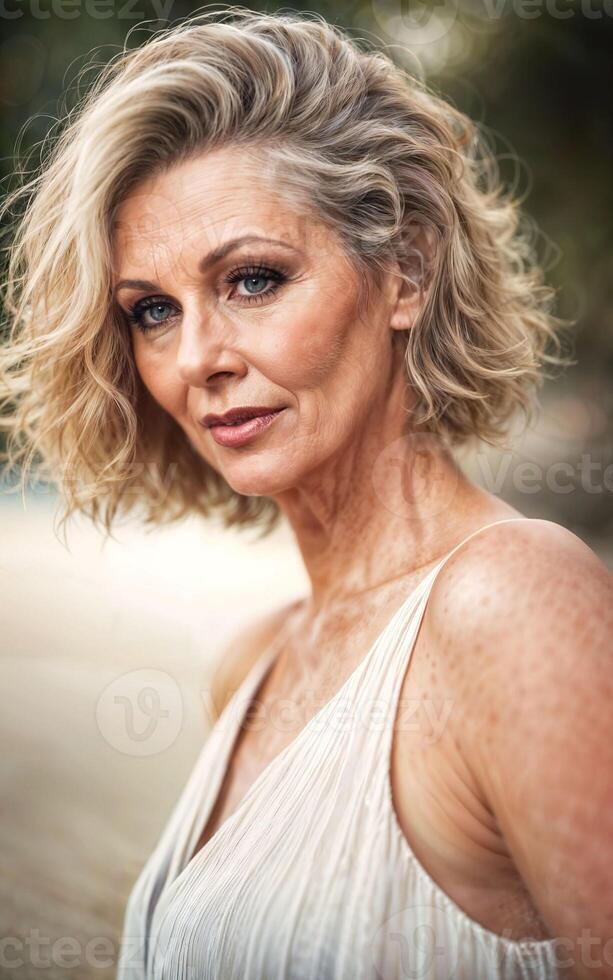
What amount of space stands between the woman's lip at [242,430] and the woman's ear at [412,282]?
0.50 feet

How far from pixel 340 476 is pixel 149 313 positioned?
0.25m

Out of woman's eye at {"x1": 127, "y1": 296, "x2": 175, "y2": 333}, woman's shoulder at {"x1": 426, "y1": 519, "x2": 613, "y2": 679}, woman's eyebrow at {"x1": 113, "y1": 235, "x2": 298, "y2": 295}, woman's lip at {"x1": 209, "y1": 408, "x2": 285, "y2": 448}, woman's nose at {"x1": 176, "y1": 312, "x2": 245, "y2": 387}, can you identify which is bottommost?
woman's shoulder at {"x1": 426, "y1": 519, "x2": 613, "y2": 679}

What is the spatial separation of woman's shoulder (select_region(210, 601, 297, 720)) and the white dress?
33 centimetres

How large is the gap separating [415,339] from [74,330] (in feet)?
1.14

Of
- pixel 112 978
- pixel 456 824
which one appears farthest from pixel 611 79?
pixel 112 978

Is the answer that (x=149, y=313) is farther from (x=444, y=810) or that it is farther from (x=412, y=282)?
(x=444, y=810)

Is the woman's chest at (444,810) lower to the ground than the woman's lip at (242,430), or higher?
lower

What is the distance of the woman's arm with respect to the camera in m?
0.54

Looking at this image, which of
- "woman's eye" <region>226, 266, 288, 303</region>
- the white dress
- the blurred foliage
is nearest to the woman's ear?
"woman's eye" <region>226, 266, 288, 303</region>

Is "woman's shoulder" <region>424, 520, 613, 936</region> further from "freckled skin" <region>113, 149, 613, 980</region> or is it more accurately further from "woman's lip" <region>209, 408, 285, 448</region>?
"woman's lip" <region>209, 408, 285, 448</region>

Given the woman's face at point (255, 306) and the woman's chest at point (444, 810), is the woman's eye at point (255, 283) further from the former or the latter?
the woman's chest at point (444, 810)

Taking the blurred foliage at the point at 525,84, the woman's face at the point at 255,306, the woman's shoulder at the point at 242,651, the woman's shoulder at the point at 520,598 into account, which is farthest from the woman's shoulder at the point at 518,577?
the blurred foliage at the point at 525,84

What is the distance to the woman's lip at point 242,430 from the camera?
2.56ft

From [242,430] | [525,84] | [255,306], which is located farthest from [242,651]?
[525,84]
